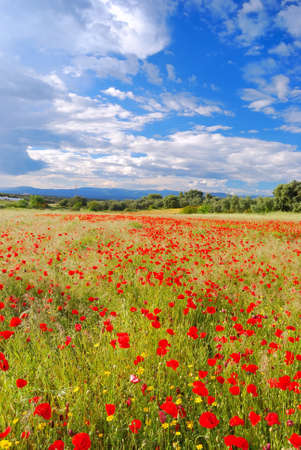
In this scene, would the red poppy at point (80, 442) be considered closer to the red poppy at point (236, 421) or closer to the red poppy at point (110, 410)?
the red poppy at point (110, 410)

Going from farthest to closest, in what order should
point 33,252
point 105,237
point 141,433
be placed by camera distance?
point 105,237 → point 33,252 → point 141,433

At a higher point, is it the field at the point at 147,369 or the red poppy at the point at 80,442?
the red poppy at the point at 80,442

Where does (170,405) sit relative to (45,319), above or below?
above

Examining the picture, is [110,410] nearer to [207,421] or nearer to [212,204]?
[207,421]

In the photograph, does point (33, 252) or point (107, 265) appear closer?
point (107, 265)

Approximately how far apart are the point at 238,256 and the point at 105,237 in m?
5.36

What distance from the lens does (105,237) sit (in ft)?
33.3

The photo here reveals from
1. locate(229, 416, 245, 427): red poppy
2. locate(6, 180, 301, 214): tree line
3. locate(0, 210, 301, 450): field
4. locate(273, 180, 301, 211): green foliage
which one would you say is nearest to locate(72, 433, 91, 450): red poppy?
locate(0, 210, 301, 450): field

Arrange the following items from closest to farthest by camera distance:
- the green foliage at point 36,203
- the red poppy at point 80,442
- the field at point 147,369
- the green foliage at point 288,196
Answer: the red poppy at point 80,442, the field at point 147,369, the green foliage at point 288,196, the green foliage at point 36,203

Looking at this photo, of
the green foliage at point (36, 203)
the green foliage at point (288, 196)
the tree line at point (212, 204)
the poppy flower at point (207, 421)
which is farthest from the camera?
the green foliage at point (36, 203)

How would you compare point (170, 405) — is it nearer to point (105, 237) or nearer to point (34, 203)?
point (105, 237)

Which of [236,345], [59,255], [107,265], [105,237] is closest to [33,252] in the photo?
[59,255]

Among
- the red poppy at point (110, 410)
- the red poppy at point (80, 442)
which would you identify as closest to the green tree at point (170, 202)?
the red poppy at point (110, 410)

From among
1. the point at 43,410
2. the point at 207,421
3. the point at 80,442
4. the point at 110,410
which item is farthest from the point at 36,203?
the point at 207,421
